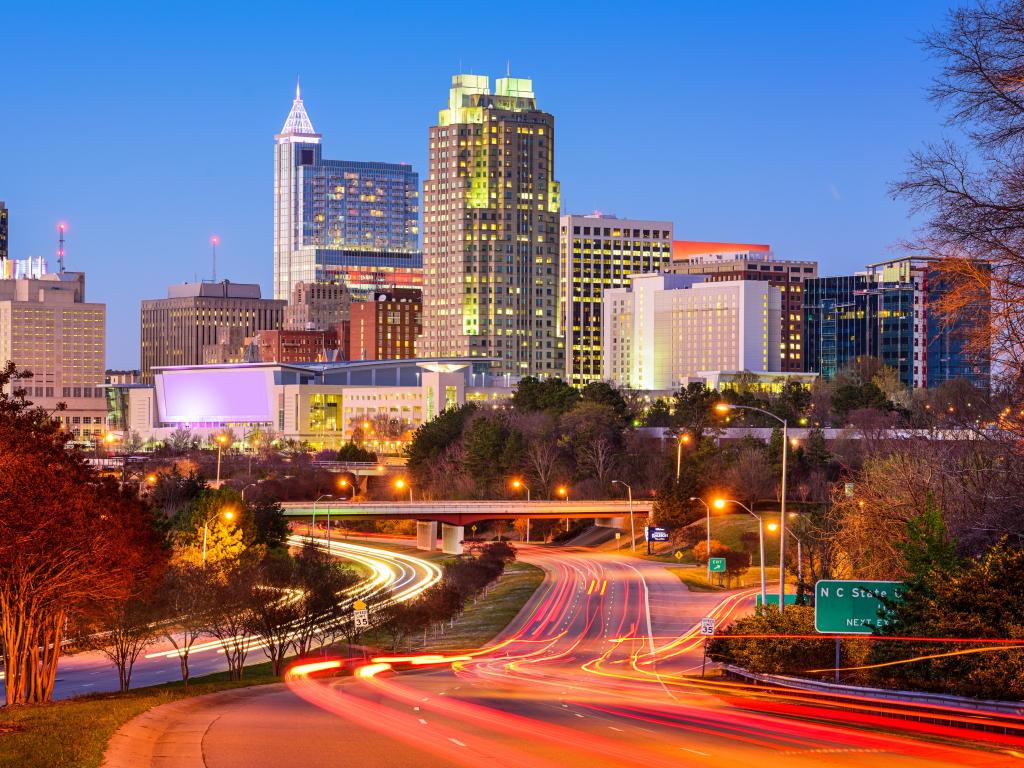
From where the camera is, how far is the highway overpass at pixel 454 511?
12106 cm

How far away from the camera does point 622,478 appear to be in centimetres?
15175

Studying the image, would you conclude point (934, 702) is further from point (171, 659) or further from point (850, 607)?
point (171, 659)

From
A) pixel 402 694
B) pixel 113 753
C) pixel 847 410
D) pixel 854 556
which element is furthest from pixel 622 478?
pixel 113 753

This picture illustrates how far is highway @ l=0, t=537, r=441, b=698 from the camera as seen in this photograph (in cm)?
6347

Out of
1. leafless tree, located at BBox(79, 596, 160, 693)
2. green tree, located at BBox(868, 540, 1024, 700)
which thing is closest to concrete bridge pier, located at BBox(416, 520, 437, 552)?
leafless tree, located at BBox(79, 596, 160, 693)

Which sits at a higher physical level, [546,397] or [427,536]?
[546,397]

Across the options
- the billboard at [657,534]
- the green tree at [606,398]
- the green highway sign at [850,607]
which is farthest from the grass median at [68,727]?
the green tree at [606,398]

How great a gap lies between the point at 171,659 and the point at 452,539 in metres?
58.1

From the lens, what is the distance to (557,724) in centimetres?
3159

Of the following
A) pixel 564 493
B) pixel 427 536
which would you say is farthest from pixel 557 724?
pixel 564 493

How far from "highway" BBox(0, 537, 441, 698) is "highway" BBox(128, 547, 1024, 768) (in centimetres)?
944

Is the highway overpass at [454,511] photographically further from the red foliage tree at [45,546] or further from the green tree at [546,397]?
the red foliage tree at [45,546]

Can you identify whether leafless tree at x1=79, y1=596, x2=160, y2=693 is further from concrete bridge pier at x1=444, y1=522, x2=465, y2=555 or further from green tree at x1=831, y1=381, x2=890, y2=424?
green tree at x1=831, y1=381, x2=890, y2=424

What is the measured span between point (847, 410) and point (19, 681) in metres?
142
